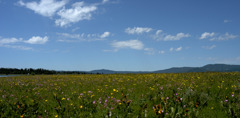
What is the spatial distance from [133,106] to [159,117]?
1.72 m

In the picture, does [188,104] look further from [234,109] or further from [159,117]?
[159,117]

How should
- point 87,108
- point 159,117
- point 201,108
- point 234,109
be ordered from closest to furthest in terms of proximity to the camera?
point 159,117
point 234,109
point 201,108
point 87,108

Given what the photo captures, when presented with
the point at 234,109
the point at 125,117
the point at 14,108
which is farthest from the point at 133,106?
the point at 14,108

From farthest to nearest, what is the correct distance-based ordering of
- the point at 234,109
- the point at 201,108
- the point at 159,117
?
the point at 201,108 < the point at 234,109 < the point at 159,117

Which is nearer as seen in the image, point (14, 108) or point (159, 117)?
point (159, 117)

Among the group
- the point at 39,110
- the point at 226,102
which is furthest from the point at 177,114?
the point at 39,110

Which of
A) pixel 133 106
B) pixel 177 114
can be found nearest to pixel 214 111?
pixel 177 114

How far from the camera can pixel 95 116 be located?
236 inches

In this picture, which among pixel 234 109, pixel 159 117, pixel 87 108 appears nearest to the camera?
pixel 159 117

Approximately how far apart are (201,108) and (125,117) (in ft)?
9.09

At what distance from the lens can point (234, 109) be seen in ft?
19.0

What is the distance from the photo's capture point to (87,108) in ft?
22.3

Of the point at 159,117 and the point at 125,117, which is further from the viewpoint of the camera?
the point at 125,117

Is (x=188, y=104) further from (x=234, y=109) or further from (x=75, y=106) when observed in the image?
(x=75, y=106)
